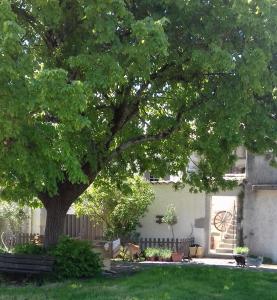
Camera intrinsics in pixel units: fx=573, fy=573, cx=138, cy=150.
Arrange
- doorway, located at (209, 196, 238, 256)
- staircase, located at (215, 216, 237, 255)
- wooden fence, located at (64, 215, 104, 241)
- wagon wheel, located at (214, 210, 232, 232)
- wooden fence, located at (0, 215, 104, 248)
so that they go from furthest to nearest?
1. wagon wheel, located at (214, 210, 232, 232)
2. wooden fence, located at (64, 215, 104, 241)
3. doorway, located at (209, 196, 238, 256)
4. staircase, located at (215, 216, 237, 255)
5. wooden fence, located at (0, 215, 104, 248)

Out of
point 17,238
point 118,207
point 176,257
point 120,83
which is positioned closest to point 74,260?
point 120,83

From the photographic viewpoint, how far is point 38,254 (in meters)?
14.8

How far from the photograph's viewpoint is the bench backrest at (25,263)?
13.9m

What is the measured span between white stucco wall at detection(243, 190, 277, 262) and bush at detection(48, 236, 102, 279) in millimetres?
9957

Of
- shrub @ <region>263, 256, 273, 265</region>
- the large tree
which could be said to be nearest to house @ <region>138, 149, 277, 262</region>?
shrub @ <region>263, 256, 273, 265</region>

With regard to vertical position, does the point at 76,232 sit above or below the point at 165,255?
above

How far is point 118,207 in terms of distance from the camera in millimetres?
23438

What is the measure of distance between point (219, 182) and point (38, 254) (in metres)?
6.16

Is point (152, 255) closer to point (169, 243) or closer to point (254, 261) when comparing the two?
point (169, 243)

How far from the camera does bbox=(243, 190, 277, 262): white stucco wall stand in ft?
73.5

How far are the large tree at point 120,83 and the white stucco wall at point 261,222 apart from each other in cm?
663

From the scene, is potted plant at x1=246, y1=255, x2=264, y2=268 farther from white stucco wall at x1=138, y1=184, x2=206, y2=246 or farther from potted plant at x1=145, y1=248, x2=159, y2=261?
white stucco wall at x1=138, y1=184, x2=206, y2=246

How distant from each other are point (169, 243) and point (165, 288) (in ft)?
38.0

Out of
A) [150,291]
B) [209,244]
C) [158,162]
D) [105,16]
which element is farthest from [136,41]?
[209,244]
